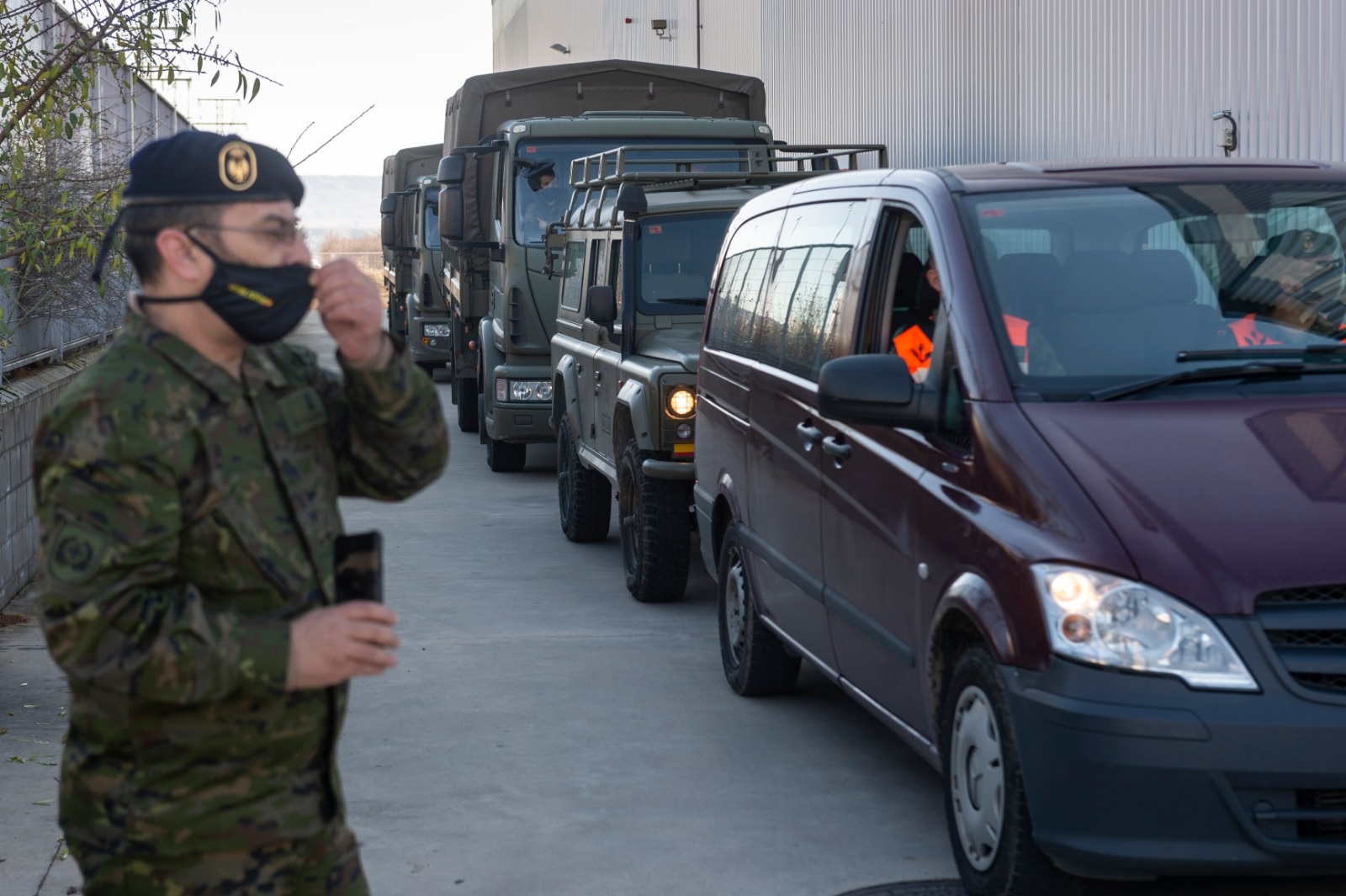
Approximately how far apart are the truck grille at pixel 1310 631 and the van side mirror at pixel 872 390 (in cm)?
113

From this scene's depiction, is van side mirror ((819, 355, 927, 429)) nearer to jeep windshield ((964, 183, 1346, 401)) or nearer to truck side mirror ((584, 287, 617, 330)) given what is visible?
jeep windshield ((964, 183, 1346, 401))

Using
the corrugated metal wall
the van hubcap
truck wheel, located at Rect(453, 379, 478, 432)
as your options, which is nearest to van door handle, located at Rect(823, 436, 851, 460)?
the van hubcap

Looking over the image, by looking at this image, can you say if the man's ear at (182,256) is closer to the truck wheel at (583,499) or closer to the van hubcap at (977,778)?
the van hubcap at (977,778)

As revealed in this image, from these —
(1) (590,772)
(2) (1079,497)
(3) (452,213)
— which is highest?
(3) (452,213)

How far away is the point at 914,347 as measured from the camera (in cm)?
516

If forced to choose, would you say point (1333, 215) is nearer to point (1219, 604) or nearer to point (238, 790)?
point (1219, 604)

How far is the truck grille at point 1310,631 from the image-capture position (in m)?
3.79

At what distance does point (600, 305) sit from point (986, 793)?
18.6 feet

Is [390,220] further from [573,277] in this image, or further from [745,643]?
[745,643]

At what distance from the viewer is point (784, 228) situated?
21.4 feet

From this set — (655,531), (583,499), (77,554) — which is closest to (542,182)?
(583,499)

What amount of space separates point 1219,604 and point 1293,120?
6.74 m

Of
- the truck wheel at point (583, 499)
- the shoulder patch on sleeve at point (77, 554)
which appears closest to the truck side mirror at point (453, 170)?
the truck wheel at point (583, 499)

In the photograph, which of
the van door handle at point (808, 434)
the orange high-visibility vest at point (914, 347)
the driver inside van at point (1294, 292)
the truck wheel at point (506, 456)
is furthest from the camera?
the truck wheel at point (506, 456)
